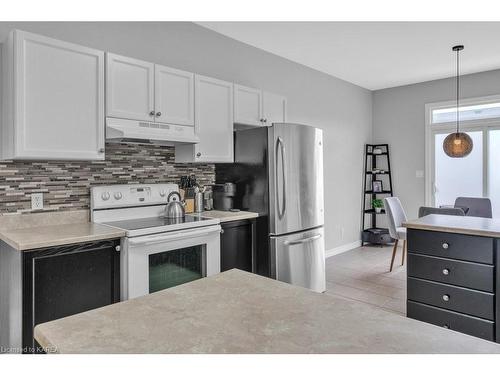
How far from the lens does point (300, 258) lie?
3.12 m

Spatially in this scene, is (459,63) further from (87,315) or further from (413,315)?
(87,315)

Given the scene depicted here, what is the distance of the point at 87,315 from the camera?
888mm

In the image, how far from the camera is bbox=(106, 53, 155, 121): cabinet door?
2.29m

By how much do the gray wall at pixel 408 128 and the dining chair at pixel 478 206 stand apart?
111 cm

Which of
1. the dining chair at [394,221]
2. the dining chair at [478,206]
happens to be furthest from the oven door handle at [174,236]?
the dining chair at [478,206]

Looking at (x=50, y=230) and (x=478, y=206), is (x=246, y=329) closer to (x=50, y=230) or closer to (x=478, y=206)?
(x=50, y=230)

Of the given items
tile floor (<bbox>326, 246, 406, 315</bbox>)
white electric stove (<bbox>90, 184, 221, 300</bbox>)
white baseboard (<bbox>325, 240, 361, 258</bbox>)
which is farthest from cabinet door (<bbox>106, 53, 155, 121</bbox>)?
white baseboard (<bbox>325, 240, 361, 258</bbox>)

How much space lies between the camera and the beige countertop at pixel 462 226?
2.19 m

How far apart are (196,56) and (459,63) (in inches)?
138

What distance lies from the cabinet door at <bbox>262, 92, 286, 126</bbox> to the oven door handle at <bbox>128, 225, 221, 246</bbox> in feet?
4.65

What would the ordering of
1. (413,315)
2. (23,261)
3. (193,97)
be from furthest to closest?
(193,97), (413,315), (23,261)

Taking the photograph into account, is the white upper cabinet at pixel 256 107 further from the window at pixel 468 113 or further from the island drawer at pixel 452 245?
the window at pixel 468 113

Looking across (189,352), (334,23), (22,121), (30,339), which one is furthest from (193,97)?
(189,352)

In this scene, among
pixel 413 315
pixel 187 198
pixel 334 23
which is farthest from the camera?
pixel 334 23
